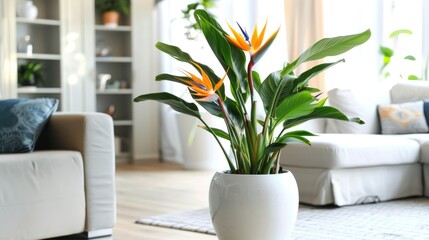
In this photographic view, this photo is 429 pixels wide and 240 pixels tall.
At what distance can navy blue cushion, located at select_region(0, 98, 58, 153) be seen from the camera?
3025 millimetres

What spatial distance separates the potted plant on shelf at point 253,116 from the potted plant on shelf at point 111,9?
432cm

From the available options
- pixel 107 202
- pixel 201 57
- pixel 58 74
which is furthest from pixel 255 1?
pixel 107 202

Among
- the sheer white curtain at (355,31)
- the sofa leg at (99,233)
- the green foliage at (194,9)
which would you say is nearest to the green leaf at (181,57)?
the sofa leg at (99,233)

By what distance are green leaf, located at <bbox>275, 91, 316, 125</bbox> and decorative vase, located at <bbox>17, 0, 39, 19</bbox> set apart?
4307 mm

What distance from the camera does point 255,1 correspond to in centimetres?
575

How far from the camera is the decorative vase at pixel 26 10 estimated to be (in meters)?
6.11

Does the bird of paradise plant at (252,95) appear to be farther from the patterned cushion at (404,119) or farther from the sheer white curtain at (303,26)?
the sheer white curtain at (303,26)

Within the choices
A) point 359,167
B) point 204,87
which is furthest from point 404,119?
point 204,87

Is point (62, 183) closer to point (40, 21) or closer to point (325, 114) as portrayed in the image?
point (325, 114)

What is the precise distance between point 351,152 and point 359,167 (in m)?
0.17

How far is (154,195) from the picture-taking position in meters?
4.51

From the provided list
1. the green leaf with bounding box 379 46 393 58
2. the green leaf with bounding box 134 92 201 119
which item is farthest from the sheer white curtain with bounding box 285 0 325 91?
the green leaf with bounding box 134 92 201 119

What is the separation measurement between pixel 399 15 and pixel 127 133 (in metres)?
3.13

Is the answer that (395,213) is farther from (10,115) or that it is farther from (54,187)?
(10,115)
